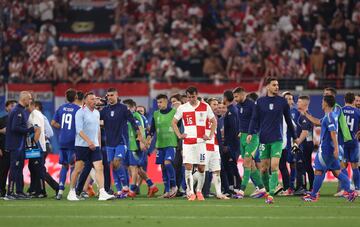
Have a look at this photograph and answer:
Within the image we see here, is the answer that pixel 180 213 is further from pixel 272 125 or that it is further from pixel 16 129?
pixel 16 129

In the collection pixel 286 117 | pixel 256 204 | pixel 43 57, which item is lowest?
pixel 256 204

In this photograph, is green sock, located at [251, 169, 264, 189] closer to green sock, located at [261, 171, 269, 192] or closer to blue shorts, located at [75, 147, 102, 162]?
green sock, located at [261, 171, 269, 192]

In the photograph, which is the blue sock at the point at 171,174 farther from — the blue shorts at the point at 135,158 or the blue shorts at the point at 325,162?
the blue shorts at the point at 325,162

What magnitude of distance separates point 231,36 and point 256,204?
55.3ft

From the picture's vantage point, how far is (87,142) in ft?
67.8

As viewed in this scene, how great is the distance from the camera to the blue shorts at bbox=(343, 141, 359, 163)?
22141 mm

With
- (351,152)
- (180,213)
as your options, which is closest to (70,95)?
(180,213)

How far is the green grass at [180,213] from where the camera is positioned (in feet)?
52.0

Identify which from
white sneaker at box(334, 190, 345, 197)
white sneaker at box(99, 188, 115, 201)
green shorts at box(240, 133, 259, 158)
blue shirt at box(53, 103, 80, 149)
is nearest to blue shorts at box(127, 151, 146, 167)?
blue shirt at box(53, 103, 80, 149)

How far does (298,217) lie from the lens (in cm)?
1658

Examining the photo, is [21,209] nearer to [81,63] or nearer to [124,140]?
[124,140]

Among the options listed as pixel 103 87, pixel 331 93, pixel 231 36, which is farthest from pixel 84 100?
pixel 231 36

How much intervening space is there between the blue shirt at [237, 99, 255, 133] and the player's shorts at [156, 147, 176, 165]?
64.4 inches

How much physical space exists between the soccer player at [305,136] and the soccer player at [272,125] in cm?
273
